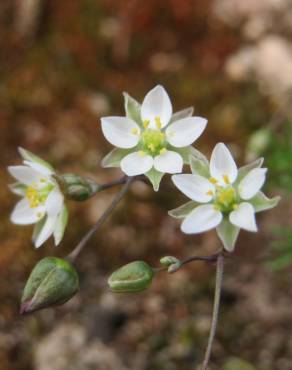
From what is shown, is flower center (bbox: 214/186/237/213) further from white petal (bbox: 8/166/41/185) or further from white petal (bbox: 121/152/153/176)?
white petal (bbox: 8/166/41/185)

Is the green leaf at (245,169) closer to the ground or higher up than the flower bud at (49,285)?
higher up

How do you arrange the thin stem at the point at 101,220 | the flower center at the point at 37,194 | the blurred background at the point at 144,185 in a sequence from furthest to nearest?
the blurred background at the point at 144,185, the flower center at the point at 37,194, the thin stem at the point at 101,220

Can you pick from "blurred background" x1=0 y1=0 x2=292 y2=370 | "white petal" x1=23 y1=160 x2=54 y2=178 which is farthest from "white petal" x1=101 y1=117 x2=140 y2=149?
"blurred background" x1=0 y1=0 x2=292 y2=370

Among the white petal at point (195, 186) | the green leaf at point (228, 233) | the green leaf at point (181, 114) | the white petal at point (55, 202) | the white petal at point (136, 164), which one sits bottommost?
the green leaf at point (228, 233)

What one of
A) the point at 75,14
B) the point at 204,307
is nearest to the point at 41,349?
the point at 204,307

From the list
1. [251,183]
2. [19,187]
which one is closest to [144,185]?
[19,187]

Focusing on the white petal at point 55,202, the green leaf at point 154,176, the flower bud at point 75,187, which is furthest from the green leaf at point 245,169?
the white petal at point 55,202

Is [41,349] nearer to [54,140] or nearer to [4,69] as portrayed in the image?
[54,140]

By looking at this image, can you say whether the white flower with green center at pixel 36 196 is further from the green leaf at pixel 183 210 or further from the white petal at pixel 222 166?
the white petal at pixel 222 166
